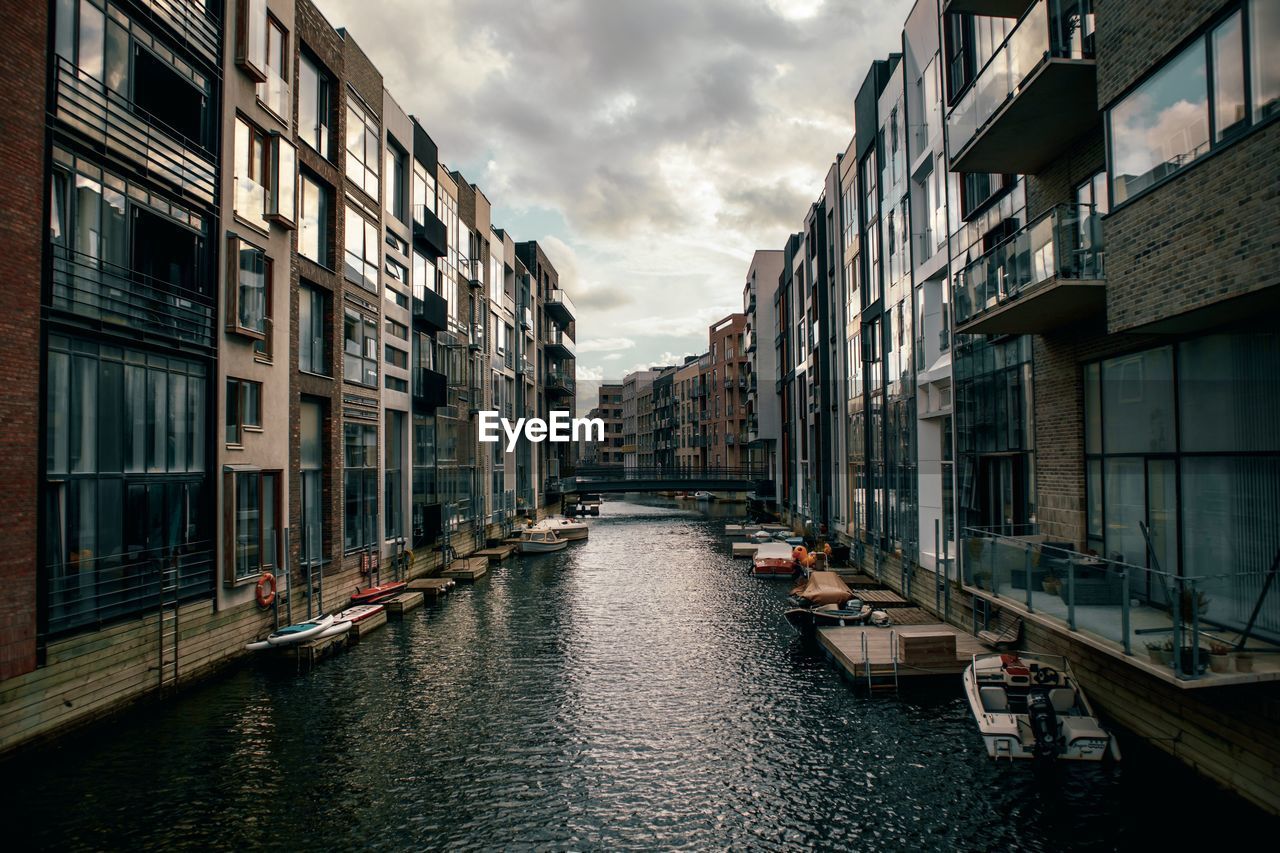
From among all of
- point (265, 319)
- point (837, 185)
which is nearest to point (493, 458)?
point (837, 185)

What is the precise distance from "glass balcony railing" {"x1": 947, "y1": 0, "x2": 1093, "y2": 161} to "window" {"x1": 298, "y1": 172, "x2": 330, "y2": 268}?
738 inches

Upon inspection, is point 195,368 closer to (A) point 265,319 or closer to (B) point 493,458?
(A) point 265,319

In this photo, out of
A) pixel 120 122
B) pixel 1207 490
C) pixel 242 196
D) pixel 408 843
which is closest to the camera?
pixel 408 843

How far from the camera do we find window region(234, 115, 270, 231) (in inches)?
824

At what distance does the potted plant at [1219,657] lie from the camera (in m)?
9.57

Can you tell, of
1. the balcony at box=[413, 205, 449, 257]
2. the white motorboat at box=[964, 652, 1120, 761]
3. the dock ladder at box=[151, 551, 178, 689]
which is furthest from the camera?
the balcony at box=[413, 205, 449, 257]

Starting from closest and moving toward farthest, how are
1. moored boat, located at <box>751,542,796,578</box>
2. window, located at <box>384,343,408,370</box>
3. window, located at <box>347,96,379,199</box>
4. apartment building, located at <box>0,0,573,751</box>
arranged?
apartment building, located at <box>0,0,573,751</box>
window, located at <box>347,96,379,199</box>
window, located at <box>384,343,408,370</box>
moored boat, located at <box>751,542,796,578</box>

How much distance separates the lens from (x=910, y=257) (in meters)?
27.6

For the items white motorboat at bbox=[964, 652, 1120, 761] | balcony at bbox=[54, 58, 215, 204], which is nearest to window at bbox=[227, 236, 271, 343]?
balcony at bbox=[54, 58, 215, 204]

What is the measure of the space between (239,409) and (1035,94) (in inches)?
749

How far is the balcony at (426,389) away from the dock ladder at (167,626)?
60.2ft

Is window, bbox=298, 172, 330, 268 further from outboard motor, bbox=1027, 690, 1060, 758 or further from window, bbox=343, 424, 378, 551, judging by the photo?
outboard motor, bbox=1027, 690, 1060, 758

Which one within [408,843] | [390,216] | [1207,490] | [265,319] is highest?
[390,216]

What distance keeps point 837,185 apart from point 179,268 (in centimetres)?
3209
